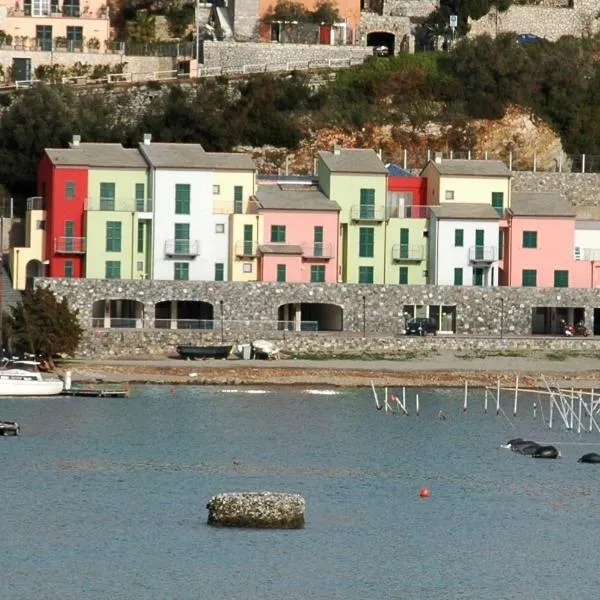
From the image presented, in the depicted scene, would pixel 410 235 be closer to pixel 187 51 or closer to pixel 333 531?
pixel 187 51

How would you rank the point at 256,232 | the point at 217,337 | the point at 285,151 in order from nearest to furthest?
the point at 217,337 < the point at 256,232 < the point at 285,151

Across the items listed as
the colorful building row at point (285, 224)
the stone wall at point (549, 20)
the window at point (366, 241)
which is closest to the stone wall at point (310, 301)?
the colorful building row at point (285, 224)

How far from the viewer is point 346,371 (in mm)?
92500

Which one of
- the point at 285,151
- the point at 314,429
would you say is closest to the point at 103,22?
the point at 285,151

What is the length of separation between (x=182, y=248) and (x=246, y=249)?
264cm

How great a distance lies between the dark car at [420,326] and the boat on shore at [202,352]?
814 centimetres

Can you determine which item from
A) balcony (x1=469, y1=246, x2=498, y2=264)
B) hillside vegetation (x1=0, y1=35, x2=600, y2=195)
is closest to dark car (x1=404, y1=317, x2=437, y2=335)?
balcony (x1=469, y1=246, x2=498, y2=264)

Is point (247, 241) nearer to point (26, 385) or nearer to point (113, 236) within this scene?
point (113, 236)

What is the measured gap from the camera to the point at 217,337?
95688 mm

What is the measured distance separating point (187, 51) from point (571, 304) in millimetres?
27531

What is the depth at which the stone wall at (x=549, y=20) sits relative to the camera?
12438cm

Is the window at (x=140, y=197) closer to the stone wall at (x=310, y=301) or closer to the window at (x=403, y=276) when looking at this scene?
the stone wall at (x=310, y=301)

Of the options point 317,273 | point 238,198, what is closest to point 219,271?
Result: point 238,198

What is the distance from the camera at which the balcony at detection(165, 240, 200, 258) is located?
332ft
